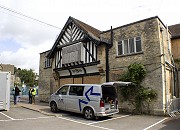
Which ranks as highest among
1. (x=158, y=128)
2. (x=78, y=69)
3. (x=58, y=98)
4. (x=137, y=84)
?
(x=78, y=69)

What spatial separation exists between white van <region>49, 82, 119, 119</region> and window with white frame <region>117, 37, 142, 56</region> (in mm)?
4083

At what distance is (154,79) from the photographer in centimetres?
1222

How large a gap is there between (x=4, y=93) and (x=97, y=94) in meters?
6.53

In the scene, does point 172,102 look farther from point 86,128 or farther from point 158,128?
point 86,128

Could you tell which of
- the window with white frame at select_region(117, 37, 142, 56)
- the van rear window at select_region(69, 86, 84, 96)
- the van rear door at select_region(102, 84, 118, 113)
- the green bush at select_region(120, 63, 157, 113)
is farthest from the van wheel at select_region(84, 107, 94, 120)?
the window with white frame at select_region(117, 37, 142, 56)

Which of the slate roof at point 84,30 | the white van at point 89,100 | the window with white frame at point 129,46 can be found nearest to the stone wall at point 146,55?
the window with white frame at point 129,46

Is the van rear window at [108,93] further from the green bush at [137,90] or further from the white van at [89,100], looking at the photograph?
the green bush at [137,90]

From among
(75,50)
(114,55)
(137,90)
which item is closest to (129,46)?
(114,55)

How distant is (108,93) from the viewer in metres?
10.7

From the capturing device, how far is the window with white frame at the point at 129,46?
44.3 feet

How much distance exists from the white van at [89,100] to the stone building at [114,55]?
11.0ft

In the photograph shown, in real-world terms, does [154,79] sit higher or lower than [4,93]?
higher

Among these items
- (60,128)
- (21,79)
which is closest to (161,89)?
(60,128)

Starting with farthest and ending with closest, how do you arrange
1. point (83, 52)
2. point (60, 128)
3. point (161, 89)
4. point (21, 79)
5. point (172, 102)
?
point (21, 79), point (83, 52), point (172, 102), point (161, 89), point (60, 128)
